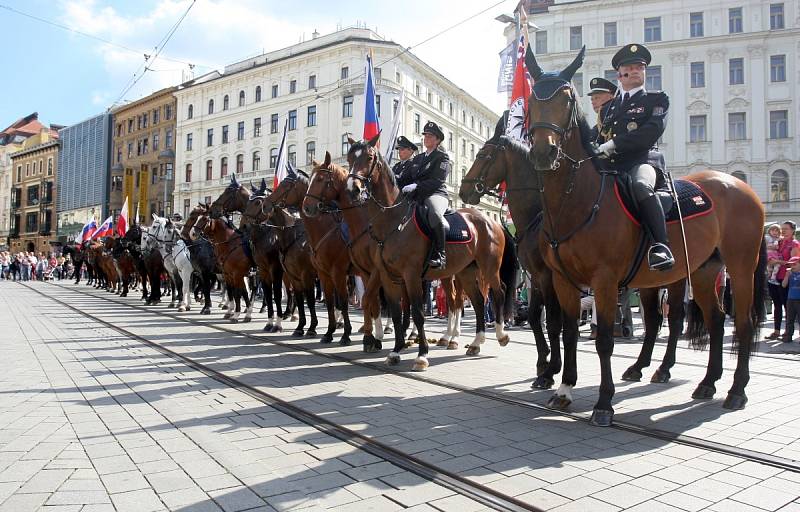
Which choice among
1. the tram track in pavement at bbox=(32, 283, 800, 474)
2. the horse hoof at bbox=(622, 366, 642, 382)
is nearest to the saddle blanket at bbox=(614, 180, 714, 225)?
the tram track in pavement at bbox=(32, 283, 800, 474)

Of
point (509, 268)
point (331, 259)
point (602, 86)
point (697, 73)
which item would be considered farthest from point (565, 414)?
point (697, 73)

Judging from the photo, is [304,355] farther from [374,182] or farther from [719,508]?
[719,508]

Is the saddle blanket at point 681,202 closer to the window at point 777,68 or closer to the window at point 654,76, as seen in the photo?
the window at point 654,76

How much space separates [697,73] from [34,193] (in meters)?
91.6

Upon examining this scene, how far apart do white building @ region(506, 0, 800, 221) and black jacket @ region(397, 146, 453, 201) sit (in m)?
41.0

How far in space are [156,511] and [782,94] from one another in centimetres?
5176

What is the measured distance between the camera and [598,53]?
46625 millimetres

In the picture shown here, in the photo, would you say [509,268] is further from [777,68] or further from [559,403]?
[777,68]

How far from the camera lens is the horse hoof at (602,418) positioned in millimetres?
4777

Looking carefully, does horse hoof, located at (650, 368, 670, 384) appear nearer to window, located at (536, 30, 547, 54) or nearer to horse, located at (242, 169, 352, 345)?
horse, located at (242, 169, 352, 345)

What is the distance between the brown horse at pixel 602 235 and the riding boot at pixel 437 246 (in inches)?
95.1

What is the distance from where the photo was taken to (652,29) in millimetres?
46156

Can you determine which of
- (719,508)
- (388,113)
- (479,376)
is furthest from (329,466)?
(388,113)

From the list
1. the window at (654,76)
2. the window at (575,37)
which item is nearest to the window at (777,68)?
the window at (654,76)
